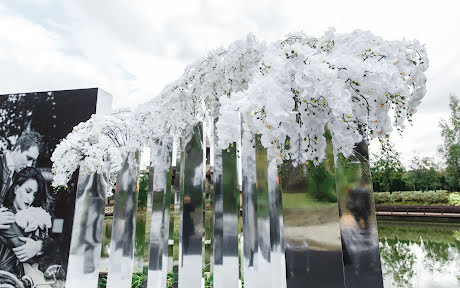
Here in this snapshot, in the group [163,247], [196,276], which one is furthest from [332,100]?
[163,247]

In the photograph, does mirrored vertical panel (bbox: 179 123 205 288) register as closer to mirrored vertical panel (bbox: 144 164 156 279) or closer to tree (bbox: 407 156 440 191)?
mirrored vertical panel (bbox: 144 164 156 279)

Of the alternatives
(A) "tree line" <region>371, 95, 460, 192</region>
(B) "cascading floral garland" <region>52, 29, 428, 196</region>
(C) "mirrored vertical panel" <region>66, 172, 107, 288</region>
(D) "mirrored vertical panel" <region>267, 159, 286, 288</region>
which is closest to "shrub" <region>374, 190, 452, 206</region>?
(A) "tree line" <region>371, 95, 460, 192</region>

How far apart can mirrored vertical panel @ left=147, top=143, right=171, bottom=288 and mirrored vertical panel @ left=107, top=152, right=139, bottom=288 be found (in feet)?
0.70

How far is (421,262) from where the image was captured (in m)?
5.19

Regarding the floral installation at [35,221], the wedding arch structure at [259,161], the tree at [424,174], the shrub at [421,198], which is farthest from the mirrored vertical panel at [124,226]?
the tree at [424,174]

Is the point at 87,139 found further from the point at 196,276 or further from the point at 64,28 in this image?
the point at 64,28

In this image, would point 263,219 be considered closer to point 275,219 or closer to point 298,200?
point 275,219

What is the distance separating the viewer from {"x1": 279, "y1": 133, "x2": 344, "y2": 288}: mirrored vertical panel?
61.3 inches

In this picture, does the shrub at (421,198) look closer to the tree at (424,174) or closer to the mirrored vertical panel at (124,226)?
the tree at (424,174)

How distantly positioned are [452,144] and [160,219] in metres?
23.8

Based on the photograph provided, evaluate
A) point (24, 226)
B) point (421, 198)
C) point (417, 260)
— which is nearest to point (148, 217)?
point (24, 226)

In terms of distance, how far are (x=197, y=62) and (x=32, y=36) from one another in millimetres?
5631

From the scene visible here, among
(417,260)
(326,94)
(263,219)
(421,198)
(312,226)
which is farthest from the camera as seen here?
(421,198)

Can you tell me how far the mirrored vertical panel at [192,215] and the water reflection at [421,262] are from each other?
10.9 feet
